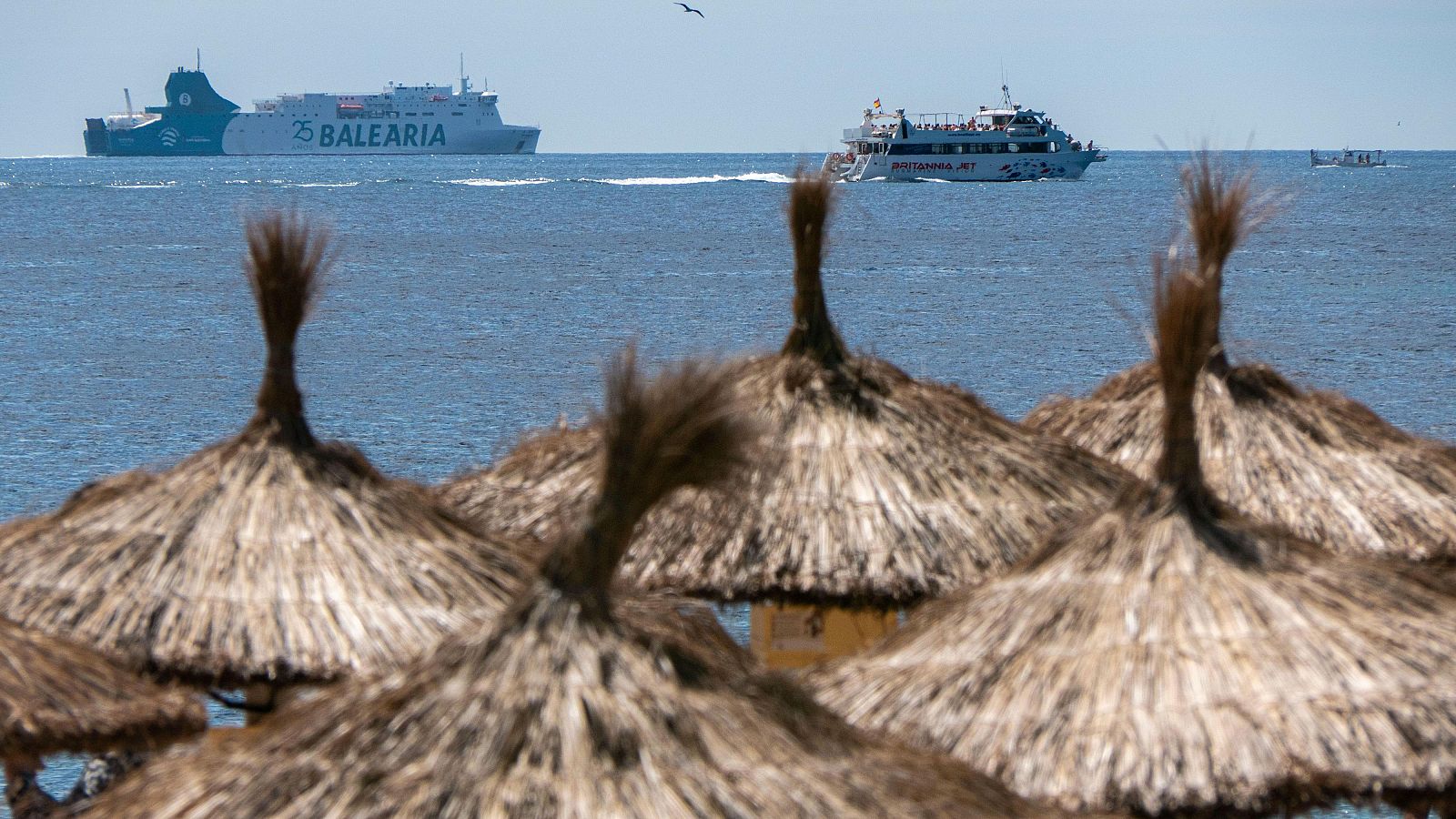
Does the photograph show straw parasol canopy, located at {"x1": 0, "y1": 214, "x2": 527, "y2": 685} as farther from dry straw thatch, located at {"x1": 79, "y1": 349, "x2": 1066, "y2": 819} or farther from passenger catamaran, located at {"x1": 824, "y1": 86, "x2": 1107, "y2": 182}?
passenger catamaran, located at {"x1": 824, "y1": 86, "x2": 1107, "y2": 182}

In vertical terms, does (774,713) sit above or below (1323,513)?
above

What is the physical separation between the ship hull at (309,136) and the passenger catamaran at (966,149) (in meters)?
53.1

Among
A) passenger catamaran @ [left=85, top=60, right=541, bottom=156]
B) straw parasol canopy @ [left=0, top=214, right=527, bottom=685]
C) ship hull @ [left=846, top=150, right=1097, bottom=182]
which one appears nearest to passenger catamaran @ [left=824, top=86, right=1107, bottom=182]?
ship hull @ [left=846, top=150, right=1097, bottom=182]

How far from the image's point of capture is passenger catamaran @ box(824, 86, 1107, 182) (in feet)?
238

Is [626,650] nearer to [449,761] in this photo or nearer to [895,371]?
[449,761]

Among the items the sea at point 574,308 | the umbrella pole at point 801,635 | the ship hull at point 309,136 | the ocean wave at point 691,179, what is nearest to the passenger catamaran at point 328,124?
the ship hull at point 309,136

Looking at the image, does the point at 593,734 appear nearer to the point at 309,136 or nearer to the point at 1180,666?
the point at 1180,666

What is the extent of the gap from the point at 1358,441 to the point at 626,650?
4015 mm

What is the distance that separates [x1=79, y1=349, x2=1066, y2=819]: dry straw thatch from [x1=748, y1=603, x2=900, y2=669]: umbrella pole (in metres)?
3.77

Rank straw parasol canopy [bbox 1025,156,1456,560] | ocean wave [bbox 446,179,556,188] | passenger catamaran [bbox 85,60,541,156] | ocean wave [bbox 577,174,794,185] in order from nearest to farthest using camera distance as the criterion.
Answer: straw parasol canopy [bbox 1025,156,1456,560] → ocean wave [bbox 446,179,556,188] → ocean wave [bbox 577,174,794,185] → passenger catamaran [bbox 85,60,541,156]

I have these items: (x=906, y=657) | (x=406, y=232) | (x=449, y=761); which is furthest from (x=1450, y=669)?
(x=406, y=232)

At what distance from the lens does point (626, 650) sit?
11.2 feet

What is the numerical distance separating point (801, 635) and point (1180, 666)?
3.23m

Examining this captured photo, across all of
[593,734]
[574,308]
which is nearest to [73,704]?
[593,734]
